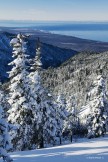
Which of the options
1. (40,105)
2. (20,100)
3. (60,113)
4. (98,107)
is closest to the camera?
(20,100)

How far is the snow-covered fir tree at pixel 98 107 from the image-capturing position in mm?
49562

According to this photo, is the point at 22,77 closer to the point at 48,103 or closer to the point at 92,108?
the point at 48,103

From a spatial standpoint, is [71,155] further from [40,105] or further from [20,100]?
[40,105]

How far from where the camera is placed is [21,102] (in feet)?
120

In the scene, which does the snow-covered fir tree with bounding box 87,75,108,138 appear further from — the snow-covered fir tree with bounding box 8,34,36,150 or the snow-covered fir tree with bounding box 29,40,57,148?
the snow-covered fir tree with bounding box 8,34,36,150

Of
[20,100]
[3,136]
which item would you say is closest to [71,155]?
[3,136]

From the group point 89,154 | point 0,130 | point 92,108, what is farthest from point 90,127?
point 0,130

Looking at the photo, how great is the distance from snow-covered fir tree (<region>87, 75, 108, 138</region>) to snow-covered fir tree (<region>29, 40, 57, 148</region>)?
9.61 meters

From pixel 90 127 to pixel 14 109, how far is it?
22940 mm

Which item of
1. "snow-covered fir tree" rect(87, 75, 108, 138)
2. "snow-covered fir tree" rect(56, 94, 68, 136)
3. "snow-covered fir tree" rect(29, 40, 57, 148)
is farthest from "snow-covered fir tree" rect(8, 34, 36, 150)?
"snow-covered fir tree" rect(56, 94, 68, 136)

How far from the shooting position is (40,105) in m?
39.6

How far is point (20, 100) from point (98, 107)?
18.0m

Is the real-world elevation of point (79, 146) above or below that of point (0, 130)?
below

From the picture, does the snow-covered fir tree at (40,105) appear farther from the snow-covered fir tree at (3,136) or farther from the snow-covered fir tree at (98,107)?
the snow-covered fir tree at (3,136)
